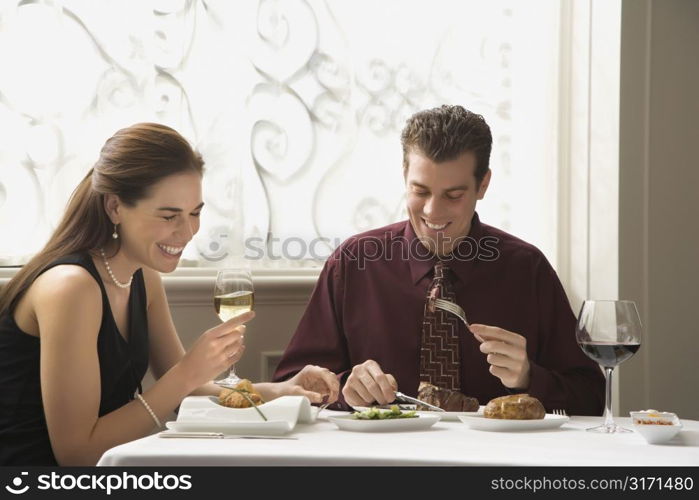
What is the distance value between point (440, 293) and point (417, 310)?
119 millimetres

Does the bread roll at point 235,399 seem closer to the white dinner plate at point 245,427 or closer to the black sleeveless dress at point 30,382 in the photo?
the white dinner plate at point 245,427

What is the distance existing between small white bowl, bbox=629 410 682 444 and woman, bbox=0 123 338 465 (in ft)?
2.56

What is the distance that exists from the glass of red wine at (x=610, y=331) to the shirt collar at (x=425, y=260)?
84cm

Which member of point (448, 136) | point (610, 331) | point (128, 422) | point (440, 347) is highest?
point (448, 136)

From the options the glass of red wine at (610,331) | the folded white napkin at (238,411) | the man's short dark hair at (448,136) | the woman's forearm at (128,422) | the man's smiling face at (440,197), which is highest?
the man's short dark hair at (448,136)

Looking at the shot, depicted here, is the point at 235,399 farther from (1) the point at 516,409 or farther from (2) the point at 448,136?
(2) the point at 448,136

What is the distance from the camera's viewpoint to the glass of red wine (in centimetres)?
177

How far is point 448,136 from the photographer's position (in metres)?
2.57

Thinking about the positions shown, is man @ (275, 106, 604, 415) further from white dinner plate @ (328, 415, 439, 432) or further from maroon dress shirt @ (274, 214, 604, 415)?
white dinner plate @ (328, 415, 439, 432)

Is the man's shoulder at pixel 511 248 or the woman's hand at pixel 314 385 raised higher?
the man's shoulder at pixel 511 248

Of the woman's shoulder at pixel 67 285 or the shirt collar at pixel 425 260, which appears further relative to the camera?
the shirt collar at pixel 425 260

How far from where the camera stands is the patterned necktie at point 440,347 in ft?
8.26

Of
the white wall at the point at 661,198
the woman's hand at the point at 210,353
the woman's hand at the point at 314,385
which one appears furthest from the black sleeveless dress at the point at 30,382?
the white wall at the point at 661,198

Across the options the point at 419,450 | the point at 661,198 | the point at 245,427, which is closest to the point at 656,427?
the point at 419,450
